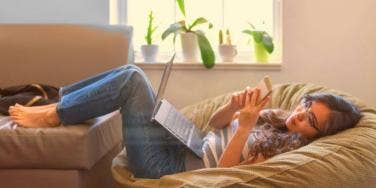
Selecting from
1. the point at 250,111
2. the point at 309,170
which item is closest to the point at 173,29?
the point at 250,111

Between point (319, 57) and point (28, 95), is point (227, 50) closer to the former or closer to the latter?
point (319, 57)

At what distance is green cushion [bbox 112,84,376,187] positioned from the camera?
4.67 ft

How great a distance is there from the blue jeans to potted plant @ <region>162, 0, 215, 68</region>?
0.84m

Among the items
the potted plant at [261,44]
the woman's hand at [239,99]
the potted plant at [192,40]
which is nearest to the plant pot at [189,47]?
the potted plant at [192,40]

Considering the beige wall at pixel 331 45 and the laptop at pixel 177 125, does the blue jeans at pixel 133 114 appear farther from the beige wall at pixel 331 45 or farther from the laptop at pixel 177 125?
the beige wall at pixel 331 45

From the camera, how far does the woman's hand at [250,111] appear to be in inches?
63.5

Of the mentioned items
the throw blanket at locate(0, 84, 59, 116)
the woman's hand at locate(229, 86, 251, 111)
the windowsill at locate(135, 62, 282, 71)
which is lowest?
the throw blanket at locate(0, 84, 59, 116)

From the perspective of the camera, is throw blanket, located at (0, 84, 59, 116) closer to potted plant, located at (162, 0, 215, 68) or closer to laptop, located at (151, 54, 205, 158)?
laptop, located at (151, 54, 205, 158)

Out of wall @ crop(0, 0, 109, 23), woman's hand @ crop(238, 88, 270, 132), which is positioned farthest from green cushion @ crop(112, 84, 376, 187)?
wall @ crop(0, 0, 109, 23)

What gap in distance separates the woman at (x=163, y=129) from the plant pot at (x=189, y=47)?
90 cm

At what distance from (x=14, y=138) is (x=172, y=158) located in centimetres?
56

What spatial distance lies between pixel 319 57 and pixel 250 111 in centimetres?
118

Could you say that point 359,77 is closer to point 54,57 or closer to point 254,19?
point 254,19

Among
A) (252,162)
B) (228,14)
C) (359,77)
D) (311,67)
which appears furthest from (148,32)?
(252,162)
